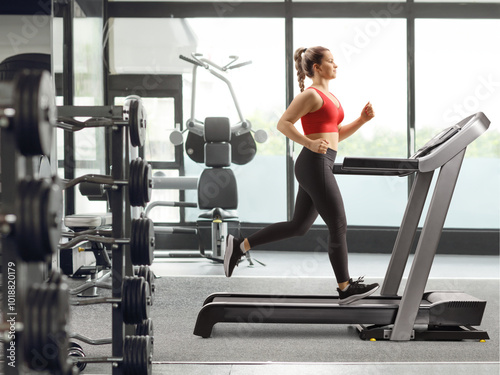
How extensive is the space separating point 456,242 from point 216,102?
2.95 metres

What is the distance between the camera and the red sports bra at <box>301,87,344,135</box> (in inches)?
118

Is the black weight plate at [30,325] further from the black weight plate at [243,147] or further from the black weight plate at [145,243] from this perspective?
the black weight plate at [243,147]

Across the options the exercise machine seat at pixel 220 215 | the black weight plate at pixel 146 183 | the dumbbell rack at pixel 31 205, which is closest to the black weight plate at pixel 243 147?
the exercise machine seat at pixel 220 215

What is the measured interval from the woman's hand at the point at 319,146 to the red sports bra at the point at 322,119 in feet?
0.37

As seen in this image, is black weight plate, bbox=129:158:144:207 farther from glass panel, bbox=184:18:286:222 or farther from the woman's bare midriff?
glass panel, bbox=184:18:286:222

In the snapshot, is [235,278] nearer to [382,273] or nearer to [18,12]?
[382,273]

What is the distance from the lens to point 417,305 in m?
2.91

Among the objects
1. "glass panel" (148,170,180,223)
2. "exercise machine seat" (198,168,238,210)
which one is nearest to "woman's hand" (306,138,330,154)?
"exercise machine seat" (198,168,238,210)

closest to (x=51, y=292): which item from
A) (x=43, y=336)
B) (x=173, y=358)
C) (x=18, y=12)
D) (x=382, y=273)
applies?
(x=43, y=336)

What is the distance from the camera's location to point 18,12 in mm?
2969

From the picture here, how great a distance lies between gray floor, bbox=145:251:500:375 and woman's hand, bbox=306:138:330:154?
1.01 metres

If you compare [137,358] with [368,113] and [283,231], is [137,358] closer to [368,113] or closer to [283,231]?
[283,231]

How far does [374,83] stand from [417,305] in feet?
12.8

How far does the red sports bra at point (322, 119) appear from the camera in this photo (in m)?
3.00
